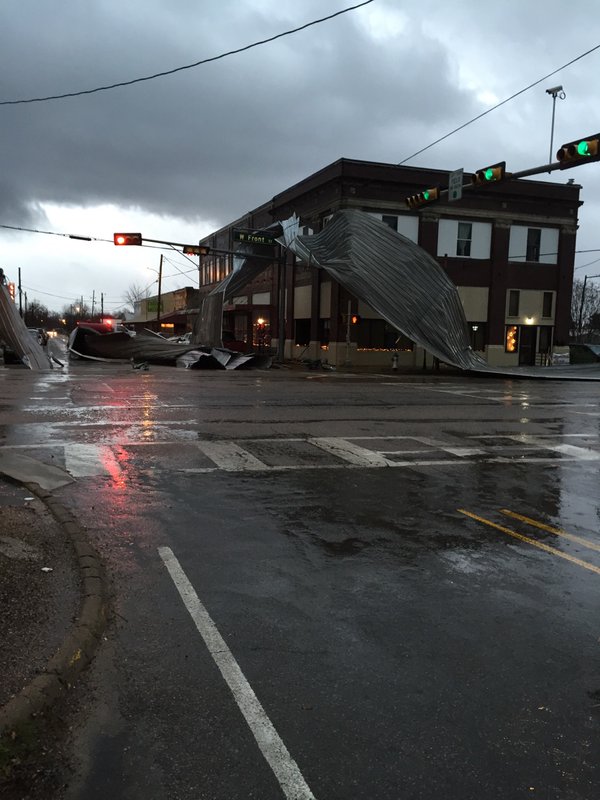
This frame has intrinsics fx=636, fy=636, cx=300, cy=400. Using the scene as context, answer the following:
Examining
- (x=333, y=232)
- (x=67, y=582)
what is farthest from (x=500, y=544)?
(x=333, y=232)

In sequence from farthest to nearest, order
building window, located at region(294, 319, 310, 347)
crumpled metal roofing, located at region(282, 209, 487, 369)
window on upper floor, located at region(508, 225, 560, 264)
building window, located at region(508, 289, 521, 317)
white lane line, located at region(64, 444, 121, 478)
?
building window, located at region(294, 319, 310, 347), building window, located at region(508, 289, 521, 317), window on upper floor, located at region(508, 225, 560, 264), crumpled metal roofing, located at region(282, 209, 487, 369), white lane line, located at region(64, 444, 121, 478)

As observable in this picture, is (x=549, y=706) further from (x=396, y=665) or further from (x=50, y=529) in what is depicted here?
(x=50, y=529)

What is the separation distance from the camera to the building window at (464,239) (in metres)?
39.0

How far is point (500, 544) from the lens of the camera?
588 centimetres

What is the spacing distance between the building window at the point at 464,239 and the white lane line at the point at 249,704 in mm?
37562

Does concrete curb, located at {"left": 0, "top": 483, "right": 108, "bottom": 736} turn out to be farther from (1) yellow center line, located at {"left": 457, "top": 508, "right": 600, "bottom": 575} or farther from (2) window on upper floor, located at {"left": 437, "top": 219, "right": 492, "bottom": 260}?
(2) window on upper floor, located at {"left": 437, "top": 219, "right": 492, "bottom": 260}

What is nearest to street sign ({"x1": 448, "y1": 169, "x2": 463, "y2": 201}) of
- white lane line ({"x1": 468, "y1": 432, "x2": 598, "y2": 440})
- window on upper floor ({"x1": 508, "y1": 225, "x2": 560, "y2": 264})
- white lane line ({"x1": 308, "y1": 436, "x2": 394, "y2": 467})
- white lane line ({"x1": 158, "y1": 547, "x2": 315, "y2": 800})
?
white lane line ({"x1": 468, "y1": 432, "x2": 598, "y2": 440})

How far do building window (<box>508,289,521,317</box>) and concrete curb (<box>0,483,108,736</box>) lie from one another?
39257 mm

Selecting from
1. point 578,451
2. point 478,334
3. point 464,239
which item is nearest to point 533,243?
point 464,239

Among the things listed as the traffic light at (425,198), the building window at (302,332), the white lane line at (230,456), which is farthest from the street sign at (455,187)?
the building window at (302,332)

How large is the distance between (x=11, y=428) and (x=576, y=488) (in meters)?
9.39

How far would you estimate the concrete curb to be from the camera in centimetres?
299

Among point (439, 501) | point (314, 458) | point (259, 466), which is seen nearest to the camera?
point (439, 501)

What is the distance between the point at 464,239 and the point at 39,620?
1529 inches
